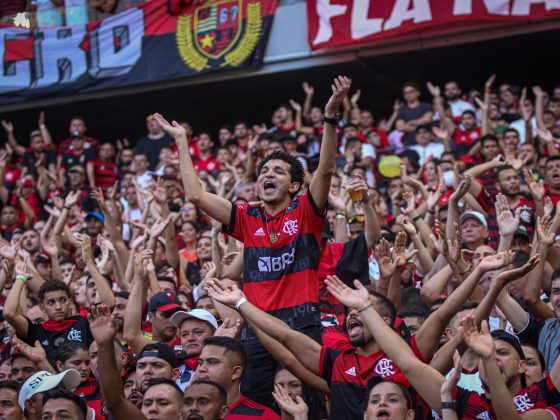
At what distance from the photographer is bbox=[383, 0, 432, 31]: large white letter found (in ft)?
44.0

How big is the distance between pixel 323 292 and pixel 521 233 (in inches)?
69.8

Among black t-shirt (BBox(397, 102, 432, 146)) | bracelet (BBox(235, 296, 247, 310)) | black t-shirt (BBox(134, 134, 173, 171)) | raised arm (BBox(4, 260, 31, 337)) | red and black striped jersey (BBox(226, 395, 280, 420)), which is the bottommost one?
black t-shirt (BBox(134, 134, 173, 171))

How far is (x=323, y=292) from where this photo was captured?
6.82 m

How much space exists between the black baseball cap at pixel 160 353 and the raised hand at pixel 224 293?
1106 millimetres

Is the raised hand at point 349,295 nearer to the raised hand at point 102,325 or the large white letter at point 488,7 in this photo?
the raised hand at point 102,325

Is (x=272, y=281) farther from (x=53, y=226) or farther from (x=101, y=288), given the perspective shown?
(x=53, y=226)

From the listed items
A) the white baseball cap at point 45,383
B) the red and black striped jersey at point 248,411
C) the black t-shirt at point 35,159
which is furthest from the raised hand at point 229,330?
the black t-shirt at point 35,159

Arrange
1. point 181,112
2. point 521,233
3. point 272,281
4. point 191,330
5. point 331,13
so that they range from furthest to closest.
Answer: point 181,112, point 331,13, point 521,233, point 191,330, point 272,281

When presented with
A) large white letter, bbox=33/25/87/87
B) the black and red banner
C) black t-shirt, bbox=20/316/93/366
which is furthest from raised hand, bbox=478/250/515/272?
large white letter, bbox=33/25/87/87

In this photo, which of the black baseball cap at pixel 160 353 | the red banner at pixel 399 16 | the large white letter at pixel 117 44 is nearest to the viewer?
the black baseball cap at pixel 160 353

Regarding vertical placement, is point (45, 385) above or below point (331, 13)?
below

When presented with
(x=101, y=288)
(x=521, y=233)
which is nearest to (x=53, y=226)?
(x=101, y=288)

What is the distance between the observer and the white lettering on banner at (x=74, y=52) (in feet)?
51.1

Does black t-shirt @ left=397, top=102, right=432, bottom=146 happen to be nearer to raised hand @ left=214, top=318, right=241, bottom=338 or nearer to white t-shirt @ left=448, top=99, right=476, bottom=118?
white t-shirt @ left=448, top=99, right=476, bottom=118
